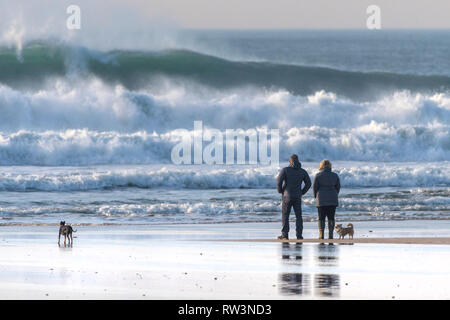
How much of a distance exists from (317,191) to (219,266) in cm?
352

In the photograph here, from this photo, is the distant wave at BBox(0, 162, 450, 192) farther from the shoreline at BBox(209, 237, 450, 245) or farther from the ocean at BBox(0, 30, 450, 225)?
the shoreline at BBox(209, 237, 450, 245)

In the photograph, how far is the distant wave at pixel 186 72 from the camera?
134ft

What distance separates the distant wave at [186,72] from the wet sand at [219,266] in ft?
89.6

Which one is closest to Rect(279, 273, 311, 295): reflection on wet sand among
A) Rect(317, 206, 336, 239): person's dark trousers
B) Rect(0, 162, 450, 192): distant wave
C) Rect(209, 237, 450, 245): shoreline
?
Rect(209, 237, 450, 245): shoreline

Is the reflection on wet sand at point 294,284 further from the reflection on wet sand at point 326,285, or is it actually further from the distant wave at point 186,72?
the distant wave at point 186,72

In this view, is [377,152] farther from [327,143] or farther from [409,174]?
[409,174]

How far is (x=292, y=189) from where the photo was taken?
1319 cm

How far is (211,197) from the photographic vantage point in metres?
20.2

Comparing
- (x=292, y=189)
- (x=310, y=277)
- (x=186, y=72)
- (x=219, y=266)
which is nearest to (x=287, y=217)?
(x=292, y=189)

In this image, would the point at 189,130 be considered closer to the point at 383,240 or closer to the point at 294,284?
the point at 383,240

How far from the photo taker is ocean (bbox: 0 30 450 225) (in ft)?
61.5

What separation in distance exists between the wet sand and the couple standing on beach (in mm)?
339

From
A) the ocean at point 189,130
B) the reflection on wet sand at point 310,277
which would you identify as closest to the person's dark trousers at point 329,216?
the reflection on wet sand at point 310,277
